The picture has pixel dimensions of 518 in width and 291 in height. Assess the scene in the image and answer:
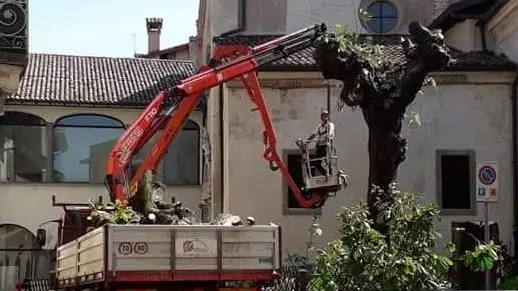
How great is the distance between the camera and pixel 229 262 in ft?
48.5

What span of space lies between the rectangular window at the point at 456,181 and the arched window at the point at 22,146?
1684cm

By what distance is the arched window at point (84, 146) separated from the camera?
124 feet

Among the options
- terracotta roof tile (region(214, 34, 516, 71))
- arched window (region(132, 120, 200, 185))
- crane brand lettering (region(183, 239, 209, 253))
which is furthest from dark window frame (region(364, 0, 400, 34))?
crane brand lettering (region(183, 239, 209, 253))

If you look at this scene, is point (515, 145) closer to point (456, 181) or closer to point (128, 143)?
point (456, 181)

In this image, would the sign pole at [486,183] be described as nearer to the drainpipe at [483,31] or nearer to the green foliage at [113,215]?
the green foliage at [113,215]

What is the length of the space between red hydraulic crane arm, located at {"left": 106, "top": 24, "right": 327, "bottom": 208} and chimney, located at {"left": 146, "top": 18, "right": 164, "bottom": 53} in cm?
2863

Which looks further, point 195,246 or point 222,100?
point 222,100

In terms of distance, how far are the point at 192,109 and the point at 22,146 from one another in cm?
1577

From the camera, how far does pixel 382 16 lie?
31297mm

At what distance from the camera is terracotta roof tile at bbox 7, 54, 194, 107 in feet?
123

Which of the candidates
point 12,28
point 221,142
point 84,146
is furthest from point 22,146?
point 12,28

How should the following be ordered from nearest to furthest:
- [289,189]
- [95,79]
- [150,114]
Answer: [150,114], [289,189], [95,79]

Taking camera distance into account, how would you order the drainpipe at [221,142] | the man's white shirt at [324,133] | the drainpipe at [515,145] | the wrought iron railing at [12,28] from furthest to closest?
the drainpipe at [221,142]
the drainpipe at [515,145]
the man's white shirt at [324,133]
the wrought iron railing at [12,28]

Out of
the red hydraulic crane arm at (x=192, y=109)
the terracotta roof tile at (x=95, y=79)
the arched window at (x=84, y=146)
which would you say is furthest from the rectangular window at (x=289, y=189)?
the arched window at (x=84, y=146)
